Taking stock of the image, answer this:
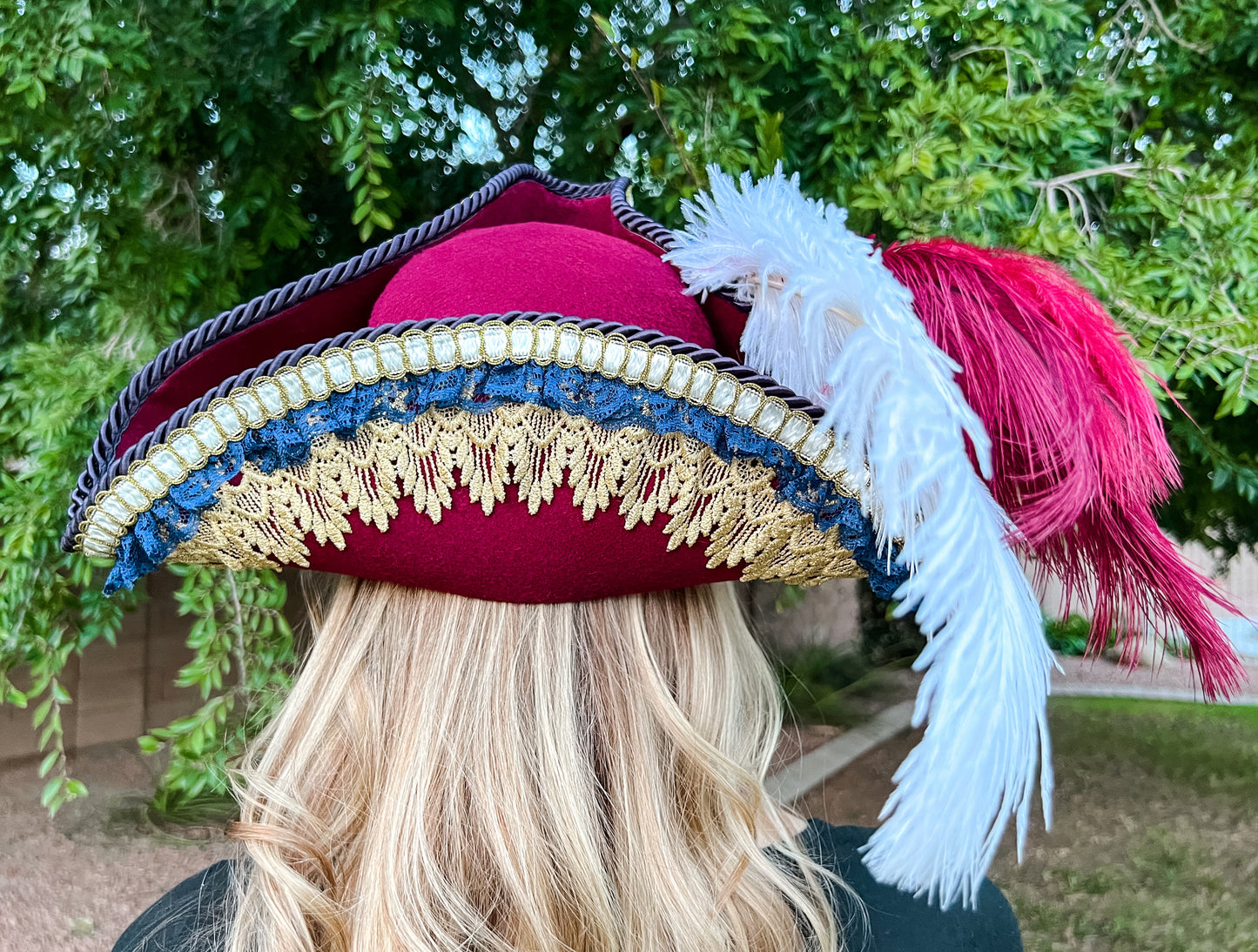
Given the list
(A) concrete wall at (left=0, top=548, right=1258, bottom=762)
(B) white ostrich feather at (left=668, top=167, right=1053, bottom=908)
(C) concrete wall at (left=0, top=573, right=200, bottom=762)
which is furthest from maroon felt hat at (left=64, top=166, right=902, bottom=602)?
(C) concrete wall at (left=0, top=573, right=200, bottom=762)

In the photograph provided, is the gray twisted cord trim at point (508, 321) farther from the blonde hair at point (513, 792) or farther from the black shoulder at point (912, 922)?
the black shoulder at point (912, 922)

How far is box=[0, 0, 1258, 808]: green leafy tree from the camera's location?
153 centimetres

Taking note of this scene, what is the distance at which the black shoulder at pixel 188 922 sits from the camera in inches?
42.8

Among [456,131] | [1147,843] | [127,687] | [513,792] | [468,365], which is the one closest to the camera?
[468,365]

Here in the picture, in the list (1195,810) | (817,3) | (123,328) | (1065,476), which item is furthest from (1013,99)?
(1195,810)

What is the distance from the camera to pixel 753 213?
81 cm

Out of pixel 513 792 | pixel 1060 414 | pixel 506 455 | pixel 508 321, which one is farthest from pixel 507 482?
pixel 1060 414

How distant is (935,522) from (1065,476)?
9.3 inches

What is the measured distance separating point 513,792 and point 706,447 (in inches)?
17.6

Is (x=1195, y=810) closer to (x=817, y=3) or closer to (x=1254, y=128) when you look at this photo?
(x=1254, y=128)

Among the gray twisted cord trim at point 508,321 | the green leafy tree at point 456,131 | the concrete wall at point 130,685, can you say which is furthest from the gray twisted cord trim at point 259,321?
the concrete wall at point 130,685

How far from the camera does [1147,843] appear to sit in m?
3.61

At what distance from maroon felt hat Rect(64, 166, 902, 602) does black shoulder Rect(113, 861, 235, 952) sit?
20.5 inches

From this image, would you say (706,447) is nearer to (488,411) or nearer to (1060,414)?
(488,411)
